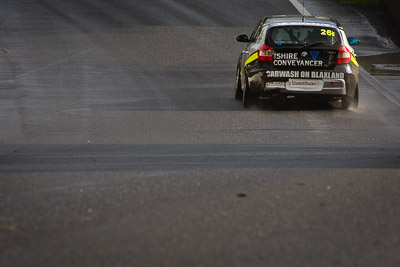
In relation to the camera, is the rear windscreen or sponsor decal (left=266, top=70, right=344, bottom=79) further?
the rear windscreen

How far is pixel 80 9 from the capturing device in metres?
36.7

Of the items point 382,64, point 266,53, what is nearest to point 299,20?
point 266,53

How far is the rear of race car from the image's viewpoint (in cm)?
1580

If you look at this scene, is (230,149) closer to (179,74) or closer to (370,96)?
(370,96)

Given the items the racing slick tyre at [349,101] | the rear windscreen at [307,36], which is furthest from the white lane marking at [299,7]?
the racing slick tyre at [349,101]

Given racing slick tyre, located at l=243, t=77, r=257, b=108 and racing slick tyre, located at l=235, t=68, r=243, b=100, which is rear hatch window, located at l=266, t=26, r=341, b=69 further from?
racing slick tyre, located at l=235, t=68, r=243, b=100

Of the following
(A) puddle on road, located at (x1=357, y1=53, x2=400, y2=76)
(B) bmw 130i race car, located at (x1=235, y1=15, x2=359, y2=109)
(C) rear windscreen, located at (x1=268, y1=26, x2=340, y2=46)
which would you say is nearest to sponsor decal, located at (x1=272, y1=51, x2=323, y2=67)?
(B) bmw 130i race car, located at (x1=235, y1=15, x2=359, y2=109)

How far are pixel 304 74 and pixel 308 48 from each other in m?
0.44

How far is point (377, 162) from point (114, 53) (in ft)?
53.5

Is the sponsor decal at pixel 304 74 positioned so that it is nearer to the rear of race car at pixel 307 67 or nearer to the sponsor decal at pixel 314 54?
the rear of race car at pixel 307 67

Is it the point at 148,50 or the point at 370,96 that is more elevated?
the point at 370,96

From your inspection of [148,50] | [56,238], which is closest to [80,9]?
[148,50]

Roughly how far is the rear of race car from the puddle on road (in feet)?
19.5

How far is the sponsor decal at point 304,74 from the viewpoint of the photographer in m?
15.8
